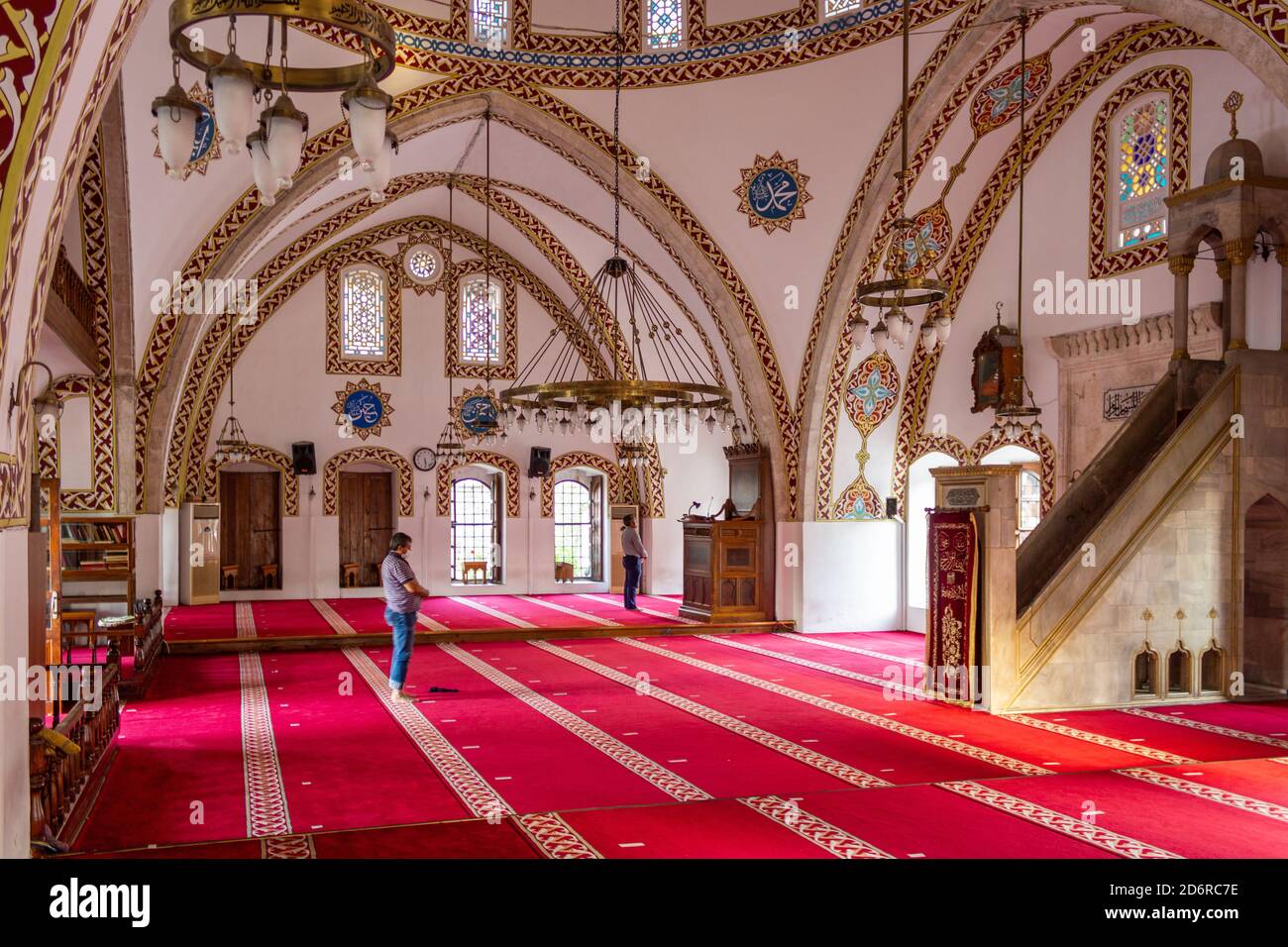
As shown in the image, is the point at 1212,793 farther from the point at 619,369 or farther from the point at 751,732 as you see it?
the point at 619,369

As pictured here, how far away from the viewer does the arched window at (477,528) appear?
15891 mm

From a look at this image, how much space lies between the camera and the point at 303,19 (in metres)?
3.26

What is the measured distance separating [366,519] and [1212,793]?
40.6 ft

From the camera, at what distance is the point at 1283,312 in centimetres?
769

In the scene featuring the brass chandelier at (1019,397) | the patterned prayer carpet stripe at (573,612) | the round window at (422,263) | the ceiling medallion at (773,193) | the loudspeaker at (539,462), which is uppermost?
the round window at (422,263)

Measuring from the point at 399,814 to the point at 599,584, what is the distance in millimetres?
11500

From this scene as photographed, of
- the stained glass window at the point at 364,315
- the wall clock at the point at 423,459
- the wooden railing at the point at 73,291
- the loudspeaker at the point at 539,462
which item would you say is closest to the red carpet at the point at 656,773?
the wooden railing at the point at 73,291

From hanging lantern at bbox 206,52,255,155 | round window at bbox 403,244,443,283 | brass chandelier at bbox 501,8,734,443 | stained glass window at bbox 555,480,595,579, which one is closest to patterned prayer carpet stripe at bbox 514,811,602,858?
hanging lantern at bbox 206,52,255,155

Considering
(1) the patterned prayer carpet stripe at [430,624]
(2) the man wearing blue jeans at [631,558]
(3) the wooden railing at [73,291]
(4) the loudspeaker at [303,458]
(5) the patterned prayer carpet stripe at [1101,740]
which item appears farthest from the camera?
(4) the loudspeaker at [303,458]

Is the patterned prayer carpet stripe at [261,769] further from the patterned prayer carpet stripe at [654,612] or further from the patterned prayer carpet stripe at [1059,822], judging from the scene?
the patterned prayer carpet stripe at [654,612]

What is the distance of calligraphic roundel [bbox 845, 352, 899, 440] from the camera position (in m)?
11.4

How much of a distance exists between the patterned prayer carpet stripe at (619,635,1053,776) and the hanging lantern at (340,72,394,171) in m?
4.21

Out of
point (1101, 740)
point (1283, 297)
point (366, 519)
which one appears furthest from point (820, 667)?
point (366, 519)

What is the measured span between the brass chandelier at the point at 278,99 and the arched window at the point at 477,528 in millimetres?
12475
